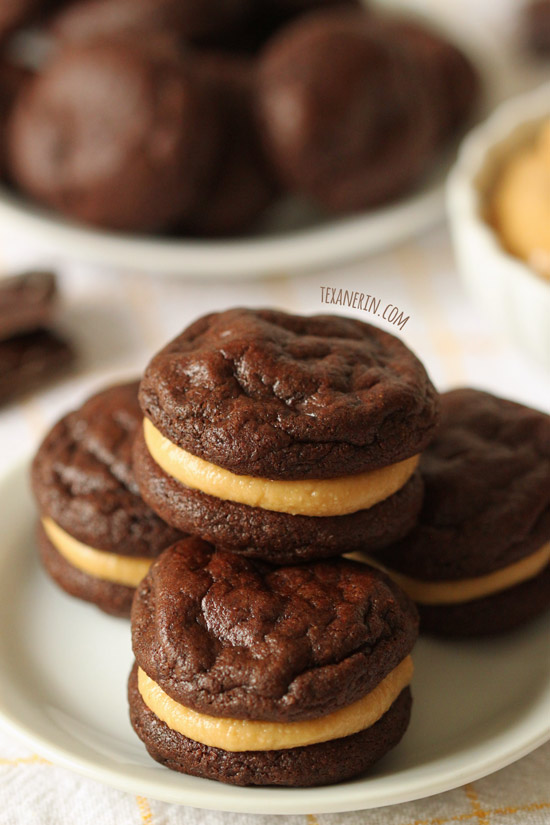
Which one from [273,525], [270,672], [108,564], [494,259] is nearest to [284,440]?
[273,525]

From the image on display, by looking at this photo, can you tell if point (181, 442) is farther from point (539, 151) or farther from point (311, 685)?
point (539, 151)

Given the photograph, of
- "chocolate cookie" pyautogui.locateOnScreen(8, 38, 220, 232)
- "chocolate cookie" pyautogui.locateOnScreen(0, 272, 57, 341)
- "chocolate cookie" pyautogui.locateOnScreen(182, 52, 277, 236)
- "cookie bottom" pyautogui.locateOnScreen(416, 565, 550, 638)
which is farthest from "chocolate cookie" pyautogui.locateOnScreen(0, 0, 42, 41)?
"cookie bottom" pyautogui.locateOnScreen(416, 565, 550, 638)

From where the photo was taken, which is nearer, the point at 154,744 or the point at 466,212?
the point at 154,744

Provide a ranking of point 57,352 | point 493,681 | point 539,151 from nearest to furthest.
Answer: point 493,681 → point 57,352 → point 539,151

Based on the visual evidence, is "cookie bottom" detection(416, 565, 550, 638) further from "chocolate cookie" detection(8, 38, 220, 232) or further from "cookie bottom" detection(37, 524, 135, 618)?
"chocolate cookie" detection(8, 38, 220, 232)

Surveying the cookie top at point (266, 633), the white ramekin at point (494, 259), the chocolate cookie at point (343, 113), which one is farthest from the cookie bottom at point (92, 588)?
the chocolate cookie at point (343, 113)

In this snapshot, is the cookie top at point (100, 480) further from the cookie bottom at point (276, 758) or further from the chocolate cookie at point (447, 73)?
Answer: the chocolate cookie at point (447, 73)

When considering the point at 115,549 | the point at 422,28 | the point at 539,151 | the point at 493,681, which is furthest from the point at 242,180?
the point at 493,681
